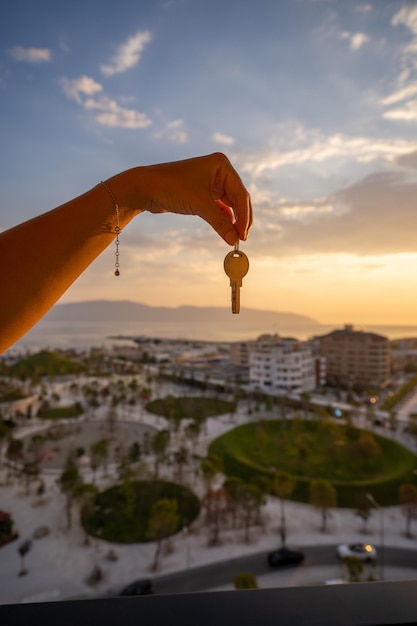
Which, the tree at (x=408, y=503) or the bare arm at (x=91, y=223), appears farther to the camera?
the tree at (x=408, y=503)

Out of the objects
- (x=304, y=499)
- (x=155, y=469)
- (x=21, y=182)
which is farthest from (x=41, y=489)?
(x=21, y=182)

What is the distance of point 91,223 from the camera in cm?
33

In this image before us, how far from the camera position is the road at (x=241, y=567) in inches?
138

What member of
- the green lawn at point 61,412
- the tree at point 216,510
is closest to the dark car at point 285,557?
the tree at point 216,510

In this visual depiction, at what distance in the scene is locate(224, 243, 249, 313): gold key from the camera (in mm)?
475

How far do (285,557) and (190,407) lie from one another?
562cm

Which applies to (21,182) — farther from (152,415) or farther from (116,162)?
(152,415)

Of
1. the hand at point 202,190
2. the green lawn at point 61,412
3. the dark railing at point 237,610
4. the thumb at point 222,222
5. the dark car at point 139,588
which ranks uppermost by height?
the hand at point 202,190

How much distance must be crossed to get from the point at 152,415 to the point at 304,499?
461 centimetres

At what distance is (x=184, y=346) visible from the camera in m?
30.5

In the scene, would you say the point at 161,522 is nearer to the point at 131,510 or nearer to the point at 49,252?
the point at 131,510

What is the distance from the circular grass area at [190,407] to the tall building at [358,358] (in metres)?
5.36

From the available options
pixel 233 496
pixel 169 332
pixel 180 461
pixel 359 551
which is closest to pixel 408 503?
pixel 359 551

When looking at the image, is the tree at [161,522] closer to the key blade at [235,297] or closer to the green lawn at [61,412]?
the key blade at [235,297]
